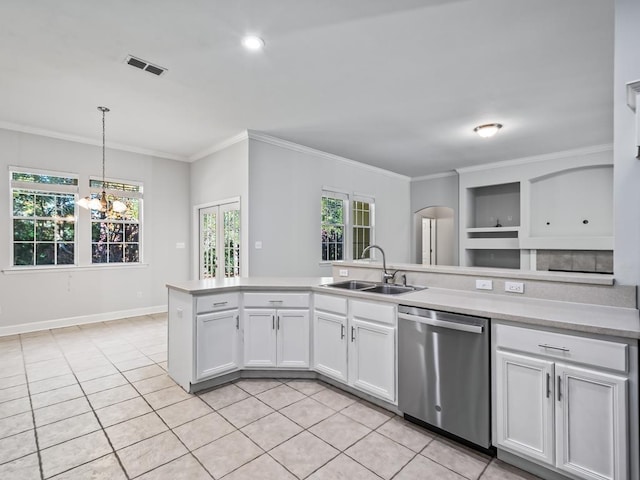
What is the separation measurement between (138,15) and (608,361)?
3.63 metres

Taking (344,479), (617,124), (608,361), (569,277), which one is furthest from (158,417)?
(617,124)

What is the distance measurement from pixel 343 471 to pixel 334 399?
2.90ft

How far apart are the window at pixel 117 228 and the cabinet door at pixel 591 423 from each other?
628cm

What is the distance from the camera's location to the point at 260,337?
314 cm

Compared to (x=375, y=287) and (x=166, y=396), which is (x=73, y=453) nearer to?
(x=166, y=396)

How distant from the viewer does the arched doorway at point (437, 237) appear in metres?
8.80

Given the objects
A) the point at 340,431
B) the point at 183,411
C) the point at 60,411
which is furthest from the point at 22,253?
the point at 340,431

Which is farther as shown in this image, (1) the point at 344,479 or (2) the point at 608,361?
(1) the point at 344,479

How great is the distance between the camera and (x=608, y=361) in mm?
1608

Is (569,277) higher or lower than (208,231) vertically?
lower

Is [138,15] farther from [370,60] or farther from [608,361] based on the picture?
[608,361]

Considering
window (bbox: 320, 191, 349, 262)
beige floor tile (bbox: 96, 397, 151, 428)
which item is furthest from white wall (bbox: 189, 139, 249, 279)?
beige floor tile (bbox: 96, 397, 151, 428)

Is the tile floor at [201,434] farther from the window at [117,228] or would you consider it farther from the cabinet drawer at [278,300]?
the window at [117,228]

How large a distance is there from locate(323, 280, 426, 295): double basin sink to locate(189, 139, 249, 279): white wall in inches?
83.9
